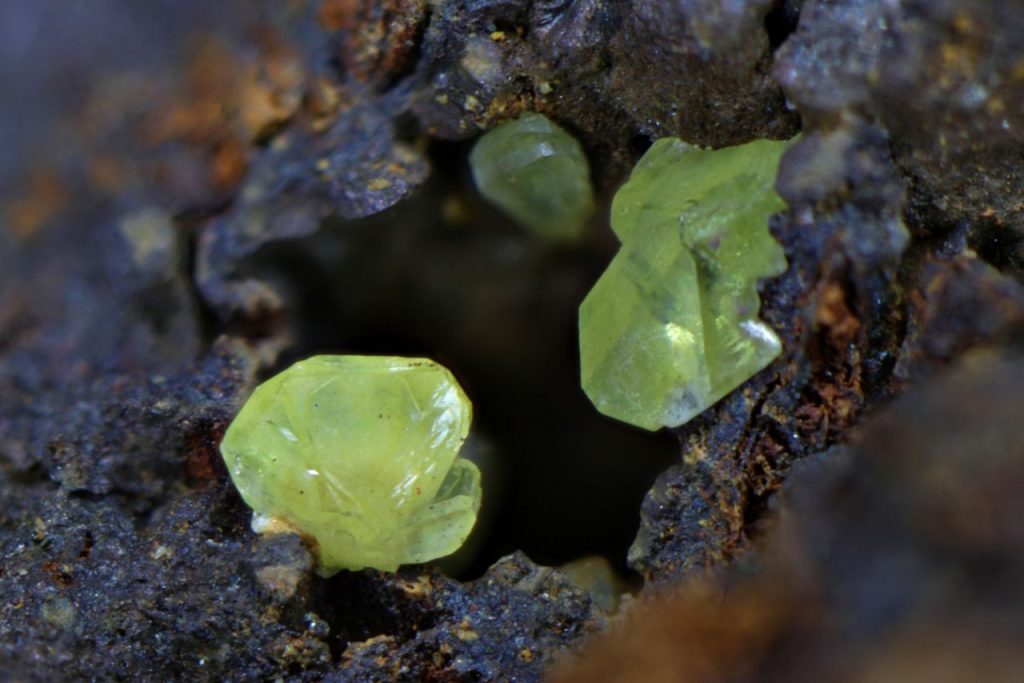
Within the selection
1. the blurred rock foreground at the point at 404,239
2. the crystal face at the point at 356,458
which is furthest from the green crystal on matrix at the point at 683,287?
the crystal face at the point at 356,458

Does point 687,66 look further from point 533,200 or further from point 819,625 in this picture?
point 819,625

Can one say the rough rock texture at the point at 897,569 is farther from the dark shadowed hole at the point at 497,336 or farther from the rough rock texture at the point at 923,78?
the dark shadowed hole at the point at 497,336

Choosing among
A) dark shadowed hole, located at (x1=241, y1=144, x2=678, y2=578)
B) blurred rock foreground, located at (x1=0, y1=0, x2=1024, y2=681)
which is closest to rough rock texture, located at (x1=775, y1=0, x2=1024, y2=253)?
blurred rock foreground, located at (x1=0, y1=0, x2=1024, y2=681)

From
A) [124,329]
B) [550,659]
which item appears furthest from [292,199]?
[550,659]

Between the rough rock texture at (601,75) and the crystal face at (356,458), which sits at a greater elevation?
the rough rock texture at (601,75)

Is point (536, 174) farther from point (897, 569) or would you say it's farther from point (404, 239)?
point (897, 569)

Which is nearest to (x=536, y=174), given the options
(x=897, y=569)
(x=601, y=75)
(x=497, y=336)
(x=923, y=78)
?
(x=601, y=75)

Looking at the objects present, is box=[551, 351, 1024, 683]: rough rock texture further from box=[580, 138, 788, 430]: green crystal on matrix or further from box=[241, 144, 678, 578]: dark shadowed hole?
box=[241, 144, 678, 578]: dark shadowed hole
